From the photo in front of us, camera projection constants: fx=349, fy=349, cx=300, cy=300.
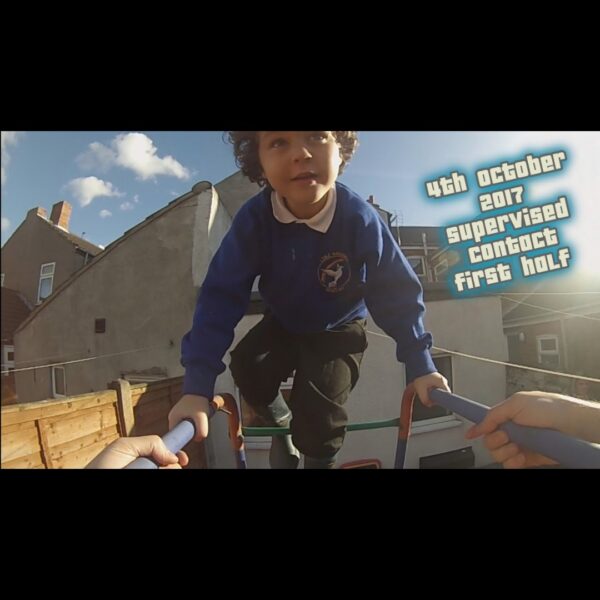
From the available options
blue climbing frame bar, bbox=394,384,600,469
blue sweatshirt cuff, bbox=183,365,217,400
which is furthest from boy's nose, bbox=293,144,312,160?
blue climbing frame bar, bbox=394,384,600,469

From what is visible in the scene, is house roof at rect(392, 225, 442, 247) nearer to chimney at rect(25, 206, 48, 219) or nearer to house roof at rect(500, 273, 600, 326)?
house roof at rect(500, 273, 600, 326)

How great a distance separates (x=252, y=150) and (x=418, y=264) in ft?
1.99

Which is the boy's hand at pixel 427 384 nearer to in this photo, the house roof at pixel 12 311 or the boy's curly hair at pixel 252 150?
the boy's curly hair at pixel 252 150

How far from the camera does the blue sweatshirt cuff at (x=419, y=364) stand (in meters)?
1.02

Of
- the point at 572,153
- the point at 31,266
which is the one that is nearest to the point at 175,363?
the point at 31,266

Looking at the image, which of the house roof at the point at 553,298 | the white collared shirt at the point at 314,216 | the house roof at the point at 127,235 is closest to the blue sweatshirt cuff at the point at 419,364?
the house roof at the point at 553,298

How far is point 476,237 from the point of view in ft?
3.82

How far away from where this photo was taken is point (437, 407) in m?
1.15

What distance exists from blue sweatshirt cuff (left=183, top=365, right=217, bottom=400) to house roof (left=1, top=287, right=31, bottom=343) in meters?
0.55

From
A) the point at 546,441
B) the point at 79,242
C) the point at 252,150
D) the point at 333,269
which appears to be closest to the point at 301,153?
the point at 252,150

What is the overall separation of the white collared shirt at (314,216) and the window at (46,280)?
2.38 ft

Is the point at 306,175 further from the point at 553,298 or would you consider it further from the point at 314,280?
the point at 553,298
